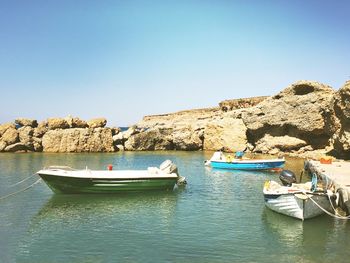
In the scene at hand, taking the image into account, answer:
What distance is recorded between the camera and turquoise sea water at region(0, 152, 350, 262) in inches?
601

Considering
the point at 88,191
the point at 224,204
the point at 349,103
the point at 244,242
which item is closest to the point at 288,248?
the point at 244,242

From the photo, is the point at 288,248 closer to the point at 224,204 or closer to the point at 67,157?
the point at 224,204

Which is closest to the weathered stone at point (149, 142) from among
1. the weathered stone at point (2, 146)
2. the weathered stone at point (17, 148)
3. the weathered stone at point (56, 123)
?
the weathered stone at point (56, 123)

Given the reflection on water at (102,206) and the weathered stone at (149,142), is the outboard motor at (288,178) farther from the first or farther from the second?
the weathered stone at (149,142)

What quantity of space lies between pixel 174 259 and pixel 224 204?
30.9ft

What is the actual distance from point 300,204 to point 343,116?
71.2ft

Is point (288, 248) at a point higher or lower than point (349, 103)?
lower

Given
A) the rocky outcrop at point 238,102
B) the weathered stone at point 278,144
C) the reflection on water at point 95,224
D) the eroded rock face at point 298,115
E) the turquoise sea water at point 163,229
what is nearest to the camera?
the turquoise sea water at point 163,229

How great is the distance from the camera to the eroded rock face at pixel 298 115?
50.6 meters

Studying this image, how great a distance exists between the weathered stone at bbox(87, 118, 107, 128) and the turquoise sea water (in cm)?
3273

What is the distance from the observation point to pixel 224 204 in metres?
23.7

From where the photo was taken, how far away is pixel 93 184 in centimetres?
2561

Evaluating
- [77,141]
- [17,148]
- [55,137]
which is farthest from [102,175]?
[17,148]

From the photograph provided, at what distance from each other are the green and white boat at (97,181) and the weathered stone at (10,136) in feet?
111
